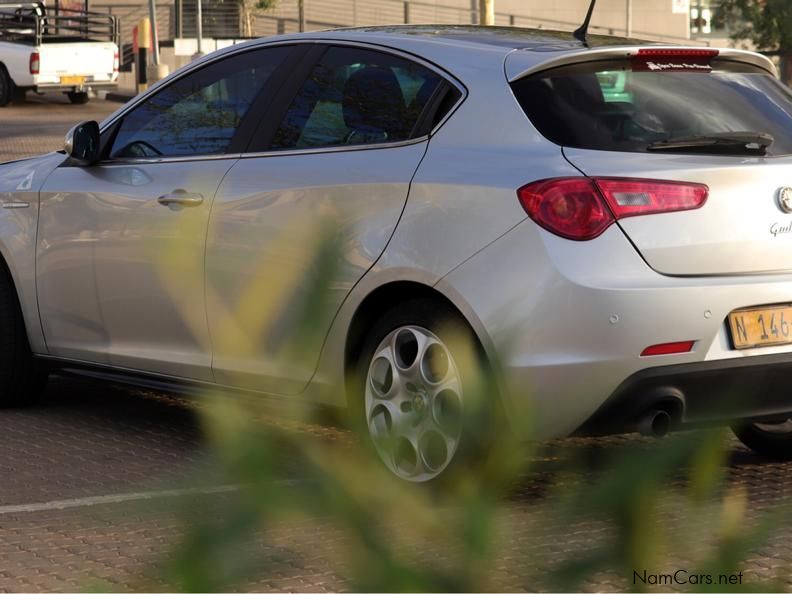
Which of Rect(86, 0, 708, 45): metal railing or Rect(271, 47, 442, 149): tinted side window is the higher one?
Rect(86, 0, 708, 45): metal railing

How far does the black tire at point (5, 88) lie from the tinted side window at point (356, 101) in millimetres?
26668

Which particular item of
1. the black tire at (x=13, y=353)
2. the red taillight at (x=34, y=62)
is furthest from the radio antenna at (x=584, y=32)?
the red taillight at (x=34, y=62)

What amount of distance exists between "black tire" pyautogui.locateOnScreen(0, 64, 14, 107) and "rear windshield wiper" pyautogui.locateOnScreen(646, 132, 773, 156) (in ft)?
91.1

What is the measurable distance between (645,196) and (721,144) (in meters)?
0.36

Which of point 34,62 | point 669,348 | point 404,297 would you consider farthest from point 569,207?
point 34,62

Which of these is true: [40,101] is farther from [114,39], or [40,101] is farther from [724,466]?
[724,466]

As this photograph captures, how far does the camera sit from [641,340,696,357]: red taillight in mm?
A: 4273

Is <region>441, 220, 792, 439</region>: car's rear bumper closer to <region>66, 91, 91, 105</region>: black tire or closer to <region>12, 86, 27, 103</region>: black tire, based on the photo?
<region>12, 86, 27, 103</region>: black tire

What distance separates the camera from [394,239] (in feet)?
15.3

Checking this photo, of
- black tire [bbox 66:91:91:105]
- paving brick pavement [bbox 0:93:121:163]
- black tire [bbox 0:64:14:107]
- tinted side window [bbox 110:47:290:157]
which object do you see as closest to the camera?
tinted side window [bbox 110:47:290:157]

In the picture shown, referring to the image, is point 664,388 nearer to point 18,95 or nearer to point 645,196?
point 645,196

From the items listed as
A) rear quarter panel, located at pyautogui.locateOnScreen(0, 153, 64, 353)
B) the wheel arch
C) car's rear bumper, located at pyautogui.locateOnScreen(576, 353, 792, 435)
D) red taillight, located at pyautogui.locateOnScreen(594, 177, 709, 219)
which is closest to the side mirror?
rear quarter panel, located at pyautogui.locateOnScreen(0, 153, 64, 353)

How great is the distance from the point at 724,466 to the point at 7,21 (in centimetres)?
3156

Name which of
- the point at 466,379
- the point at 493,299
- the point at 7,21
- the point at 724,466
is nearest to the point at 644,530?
the point at 724,466
